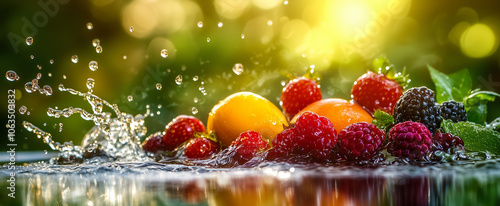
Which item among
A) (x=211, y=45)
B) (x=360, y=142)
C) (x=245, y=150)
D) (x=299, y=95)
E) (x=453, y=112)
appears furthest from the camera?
(x=211, y=45)

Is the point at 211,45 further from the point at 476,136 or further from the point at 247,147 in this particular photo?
the point at 476,136

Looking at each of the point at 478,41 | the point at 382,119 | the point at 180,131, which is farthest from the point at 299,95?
the point at 478,41

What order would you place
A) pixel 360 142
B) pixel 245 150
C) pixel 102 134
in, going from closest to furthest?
pixel 360 142 < pixel 245 150 < pixel 102 134

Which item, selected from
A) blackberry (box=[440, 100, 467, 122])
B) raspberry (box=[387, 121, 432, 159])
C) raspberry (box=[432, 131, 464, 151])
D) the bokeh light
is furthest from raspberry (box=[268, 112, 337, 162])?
the bokeh light

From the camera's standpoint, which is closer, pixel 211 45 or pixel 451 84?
pixel 451 84

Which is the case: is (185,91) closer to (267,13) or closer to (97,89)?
(97,89)

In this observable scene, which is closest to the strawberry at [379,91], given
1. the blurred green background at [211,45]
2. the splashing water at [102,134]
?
the splashing water at [102,134]

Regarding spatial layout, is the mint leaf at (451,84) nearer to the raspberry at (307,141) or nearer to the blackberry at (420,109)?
the blackberry at (420,109)
